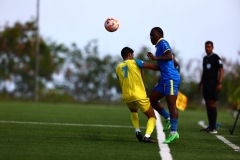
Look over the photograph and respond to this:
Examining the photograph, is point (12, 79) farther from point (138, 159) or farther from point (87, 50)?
point (138, 159)

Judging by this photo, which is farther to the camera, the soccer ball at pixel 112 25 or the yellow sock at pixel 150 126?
the soccer ball at pixel 112 25

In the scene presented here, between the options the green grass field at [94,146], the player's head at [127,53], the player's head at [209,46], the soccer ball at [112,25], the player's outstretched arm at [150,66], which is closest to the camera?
the green grass field at [94,146]

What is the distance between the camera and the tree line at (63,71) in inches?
1916

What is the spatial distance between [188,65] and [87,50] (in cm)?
1203

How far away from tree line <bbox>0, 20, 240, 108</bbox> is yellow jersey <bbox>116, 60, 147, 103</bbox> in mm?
33745

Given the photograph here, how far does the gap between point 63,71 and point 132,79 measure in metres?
45.5

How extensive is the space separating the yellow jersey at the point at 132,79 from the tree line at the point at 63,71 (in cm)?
3374

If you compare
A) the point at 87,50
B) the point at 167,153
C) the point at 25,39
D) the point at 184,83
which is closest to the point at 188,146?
the point at 167,153

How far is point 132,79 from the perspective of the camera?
11305mm

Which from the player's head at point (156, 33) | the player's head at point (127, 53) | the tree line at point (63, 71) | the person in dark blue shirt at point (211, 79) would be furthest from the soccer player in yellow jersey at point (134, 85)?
the tree line at point (63, 71)

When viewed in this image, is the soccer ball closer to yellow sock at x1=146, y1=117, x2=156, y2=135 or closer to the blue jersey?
the blue jersey

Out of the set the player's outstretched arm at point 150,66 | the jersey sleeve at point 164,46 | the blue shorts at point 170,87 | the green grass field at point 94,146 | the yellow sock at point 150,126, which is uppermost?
the jersey sleeve at point 164,46

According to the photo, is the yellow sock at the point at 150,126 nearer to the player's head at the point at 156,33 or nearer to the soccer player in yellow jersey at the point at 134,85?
the soccer player in yellow jersey at the point at 134,85

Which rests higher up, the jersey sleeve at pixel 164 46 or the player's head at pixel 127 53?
the jersey sleeve at pixel 164 46
